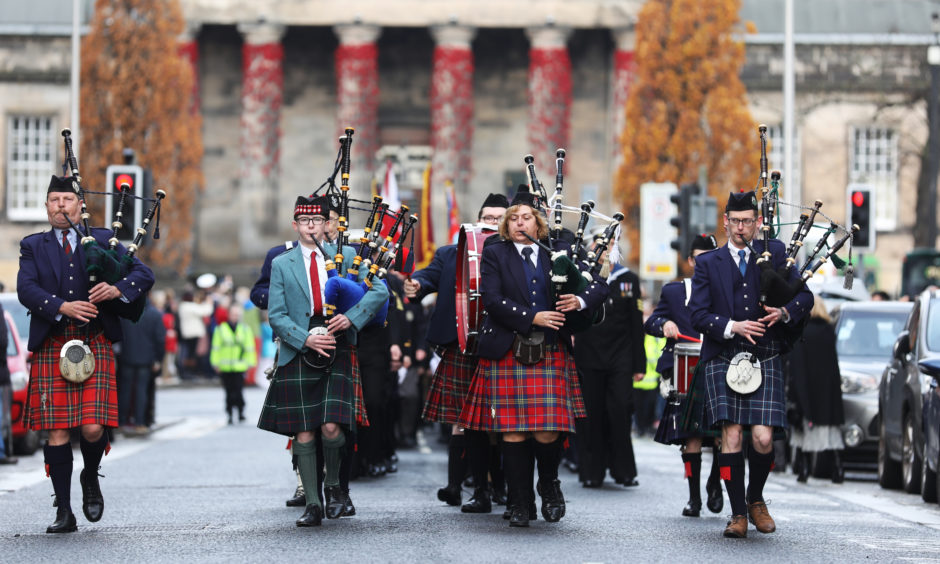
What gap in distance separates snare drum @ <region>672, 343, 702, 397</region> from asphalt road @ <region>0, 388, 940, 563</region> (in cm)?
92

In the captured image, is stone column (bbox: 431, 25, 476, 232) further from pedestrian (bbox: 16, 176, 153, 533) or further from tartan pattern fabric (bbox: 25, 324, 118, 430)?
tartan pattern fabric (bbox: 25, 324, 118, 430)

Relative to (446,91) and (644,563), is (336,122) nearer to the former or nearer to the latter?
(446,91)

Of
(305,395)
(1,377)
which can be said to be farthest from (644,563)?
(1,377)

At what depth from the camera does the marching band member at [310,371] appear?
38.1 ft

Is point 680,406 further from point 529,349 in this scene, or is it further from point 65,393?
point 65,393

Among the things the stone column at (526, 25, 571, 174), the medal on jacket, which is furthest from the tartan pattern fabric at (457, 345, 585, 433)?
the stone column at (526, 25, 571, 174)

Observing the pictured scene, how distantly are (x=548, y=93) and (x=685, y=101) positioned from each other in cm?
666

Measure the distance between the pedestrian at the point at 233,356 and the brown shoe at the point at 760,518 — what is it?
52.2 feet

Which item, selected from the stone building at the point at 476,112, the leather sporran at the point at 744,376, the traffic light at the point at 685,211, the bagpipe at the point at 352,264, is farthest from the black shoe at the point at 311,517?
the stone building at the point at 476,112

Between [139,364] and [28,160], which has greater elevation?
[28,160]

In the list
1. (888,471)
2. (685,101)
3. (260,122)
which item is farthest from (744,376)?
(260,122)

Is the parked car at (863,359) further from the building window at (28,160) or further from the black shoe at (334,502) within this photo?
the building window at (28,160)

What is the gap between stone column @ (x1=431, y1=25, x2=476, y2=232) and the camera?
4984cm

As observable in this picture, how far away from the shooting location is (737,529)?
11383 mm
